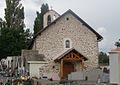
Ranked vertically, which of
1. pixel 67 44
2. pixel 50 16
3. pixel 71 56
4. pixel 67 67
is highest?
pixel 50 16

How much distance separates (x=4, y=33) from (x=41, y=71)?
29.7 meters

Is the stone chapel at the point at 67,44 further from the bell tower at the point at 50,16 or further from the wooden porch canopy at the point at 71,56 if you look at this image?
the bell tower at the point at 50,16

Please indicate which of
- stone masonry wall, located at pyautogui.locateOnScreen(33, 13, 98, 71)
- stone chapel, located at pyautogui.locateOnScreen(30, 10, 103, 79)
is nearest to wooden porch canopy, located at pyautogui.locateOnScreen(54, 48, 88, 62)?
stone chapel, located at pyautogui.locateOnScreen(30, 10, 103, 79)

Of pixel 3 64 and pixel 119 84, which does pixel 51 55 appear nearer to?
pixel 3 64

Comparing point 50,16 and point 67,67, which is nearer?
point 67,67

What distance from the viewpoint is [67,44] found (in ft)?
148

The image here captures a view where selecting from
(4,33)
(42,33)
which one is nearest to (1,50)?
(4,33)

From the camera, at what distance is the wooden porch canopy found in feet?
140

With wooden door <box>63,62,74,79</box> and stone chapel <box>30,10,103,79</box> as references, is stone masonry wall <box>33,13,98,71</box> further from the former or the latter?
wooden door <box>63,62,74,79</box>

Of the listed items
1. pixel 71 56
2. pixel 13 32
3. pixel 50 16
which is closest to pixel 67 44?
pixel 71 56

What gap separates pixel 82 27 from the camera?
45094mm

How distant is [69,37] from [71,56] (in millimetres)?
3059

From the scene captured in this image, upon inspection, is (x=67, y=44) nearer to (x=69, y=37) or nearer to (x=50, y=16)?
(x=69, y=37)

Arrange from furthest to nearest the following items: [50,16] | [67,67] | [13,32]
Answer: [13,32] < [50,16] < [67,67]
